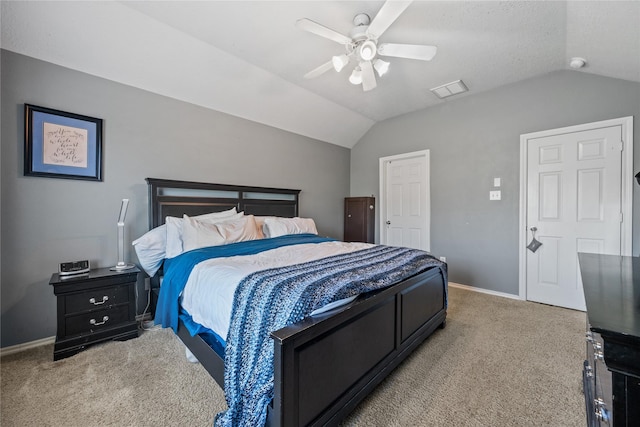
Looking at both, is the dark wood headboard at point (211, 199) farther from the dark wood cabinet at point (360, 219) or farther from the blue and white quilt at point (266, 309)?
the blue and white quilt at point (266, 309)

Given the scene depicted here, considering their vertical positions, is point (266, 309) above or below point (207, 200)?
below

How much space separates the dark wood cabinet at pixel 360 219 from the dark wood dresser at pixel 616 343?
11.9 ft

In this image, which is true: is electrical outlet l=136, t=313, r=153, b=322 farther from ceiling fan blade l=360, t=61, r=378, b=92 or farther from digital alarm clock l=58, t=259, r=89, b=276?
ceiling fan blade l=360, t=61, r=378, b=92

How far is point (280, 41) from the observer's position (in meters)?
2.57

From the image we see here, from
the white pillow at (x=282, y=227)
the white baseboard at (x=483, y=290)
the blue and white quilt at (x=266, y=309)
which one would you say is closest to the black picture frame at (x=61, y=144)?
the white pillow at (x=282, y=227)

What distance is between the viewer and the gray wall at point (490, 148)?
2891mm

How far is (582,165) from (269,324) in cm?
379

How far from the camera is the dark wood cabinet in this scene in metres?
4.79

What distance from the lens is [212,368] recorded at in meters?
1.63

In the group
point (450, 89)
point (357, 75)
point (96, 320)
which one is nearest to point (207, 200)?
point (96, 320)

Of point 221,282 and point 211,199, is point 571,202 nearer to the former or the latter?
point 221,282

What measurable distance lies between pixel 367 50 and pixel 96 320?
317 cm

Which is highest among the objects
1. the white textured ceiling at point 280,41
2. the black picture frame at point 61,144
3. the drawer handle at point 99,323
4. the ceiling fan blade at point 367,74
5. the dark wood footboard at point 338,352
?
the white textured ceiling at point 280,41

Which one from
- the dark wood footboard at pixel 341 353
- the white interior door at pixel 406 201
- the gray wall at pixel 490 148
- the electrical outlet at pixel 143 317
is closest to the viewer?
the dark wood footboard at pixel 341 353
